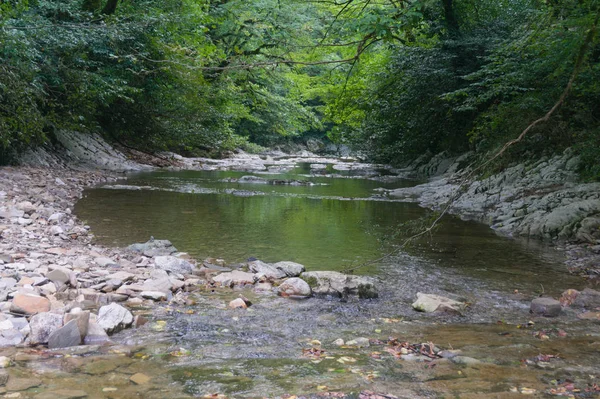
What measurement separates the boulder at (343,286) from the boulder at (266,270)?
427mm

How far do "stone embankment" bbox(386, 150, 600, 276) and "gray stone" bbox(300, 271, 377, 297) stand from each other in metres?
2.11

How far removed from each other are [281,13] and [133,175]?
9.67 m

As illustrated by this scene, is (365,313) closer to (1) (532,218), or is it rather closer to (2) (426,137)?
(1) (532,218)

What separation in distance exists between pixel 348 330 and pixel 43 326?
218 cm

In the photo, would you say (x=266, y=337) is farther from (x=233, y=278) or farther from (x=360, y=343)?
(x=233, y=278)

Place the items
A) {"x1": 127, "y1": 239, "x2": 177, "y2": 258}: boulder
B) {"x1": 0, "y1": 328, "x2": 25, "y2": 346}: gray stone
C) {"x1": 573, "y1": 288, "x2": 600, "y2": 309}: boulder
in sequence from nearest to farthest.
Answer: {"x1": 0, "y1": 328, "x2": 25, "y2": 346}: gray stone, {"x1": 573, "y1": 288, "x2": 600, "y2": 309}: boulder, {"x1": 127, "y1": 239, "x2": 177, "y2": 258}: boulder

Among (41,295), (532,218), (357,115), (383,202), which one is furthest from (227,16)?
(41,295)

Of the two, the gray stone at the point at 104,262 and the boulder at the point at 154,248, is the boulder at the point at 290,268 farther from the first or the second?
the gray stone at the point at 104,262

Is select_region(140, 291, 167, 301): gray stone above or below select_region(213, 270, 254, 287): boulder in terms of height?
above

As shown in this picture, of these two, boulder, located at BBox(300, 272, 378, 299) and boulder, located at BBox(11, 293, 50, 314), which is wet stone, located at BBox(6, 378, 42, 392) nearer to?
boulder, located at BBox(11, 293, 50, 314)

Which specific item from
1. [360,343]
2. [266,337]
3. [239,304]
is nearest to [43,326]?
[266,337]

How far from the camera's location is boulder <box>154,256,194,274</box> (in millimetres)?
5496

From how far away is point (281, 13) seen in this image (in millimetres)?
21422

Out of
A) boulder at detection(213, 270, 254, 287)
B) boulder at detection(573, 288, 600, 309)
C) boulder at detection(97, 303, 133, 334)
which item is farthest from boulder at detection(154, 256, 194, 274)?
boulder at detection(573, 288, 600, 309)
